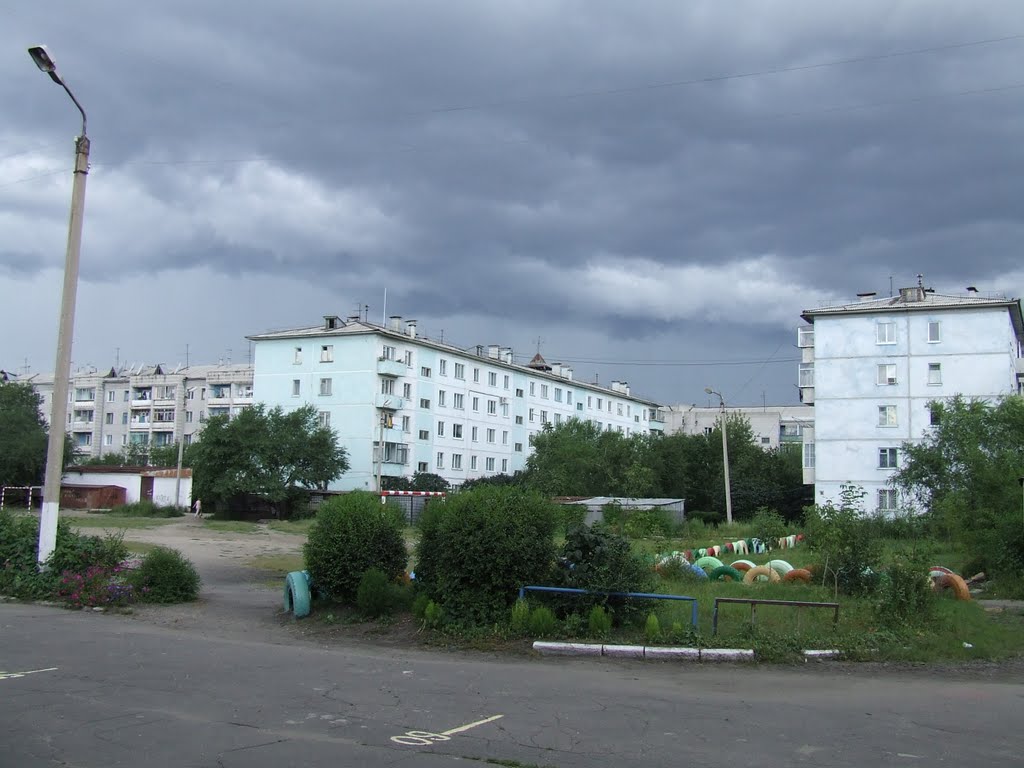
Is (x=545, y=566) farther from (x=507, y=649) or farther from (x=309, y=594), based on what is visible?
(x=309, y=594)

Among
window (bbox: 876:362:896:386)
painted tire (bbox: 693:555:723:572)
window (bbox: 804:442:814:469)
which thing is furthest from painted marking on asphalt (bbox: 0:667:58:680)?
window (bbox: 804:442:814:469)

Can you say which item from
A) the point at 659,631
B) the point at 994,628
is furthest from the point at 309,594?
the point at 994,628

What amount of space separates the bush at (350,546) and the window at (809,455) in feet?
165

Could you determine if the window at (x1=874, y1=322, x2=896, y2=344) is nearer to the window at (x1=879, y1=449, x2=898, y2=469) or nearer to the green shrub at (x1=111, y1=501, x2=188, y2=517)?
the window at (x1=879, y1=449, x2=898, y2=469)

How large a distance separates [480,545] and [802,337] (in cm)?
5518

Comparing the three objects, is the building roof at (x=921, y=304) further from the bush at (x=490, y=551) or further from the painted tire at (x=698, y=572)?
the bush at (x=490, y=551)

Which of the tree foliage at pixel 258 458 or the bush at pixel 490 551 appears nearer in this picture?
the bush at pixel 490 551

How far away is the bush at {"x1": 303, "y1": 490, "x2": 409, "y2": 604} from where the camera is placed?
14461 millimetres

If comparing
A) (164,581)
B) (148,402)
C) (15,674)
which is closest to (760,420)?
(148,402)

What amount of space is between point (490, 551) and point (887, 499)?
4946 centimetres

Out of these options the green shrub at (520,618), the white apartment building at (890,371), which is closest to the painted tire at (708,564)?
the green shrub at (520,618)

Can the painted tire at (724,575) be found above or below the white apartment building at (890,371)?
below

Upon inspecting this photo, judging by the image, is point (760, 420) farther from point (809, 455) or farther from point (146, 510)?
point (146, 510)

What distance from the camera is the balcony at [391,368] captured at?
233ft
